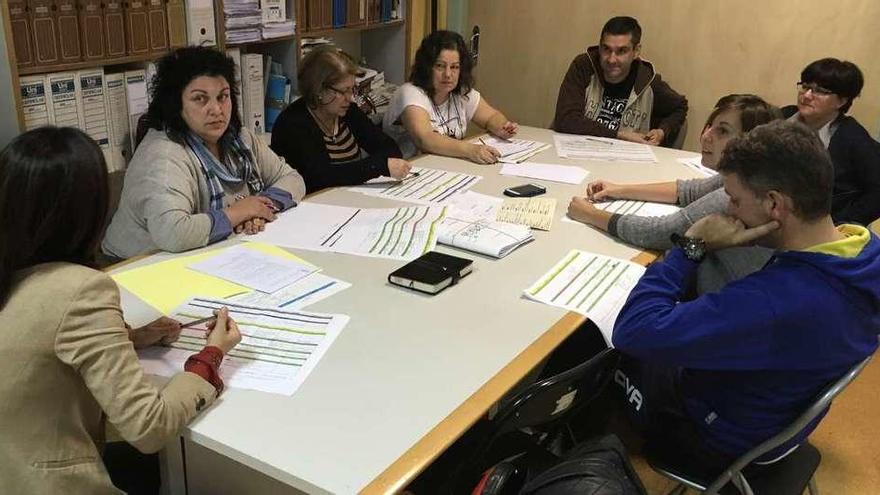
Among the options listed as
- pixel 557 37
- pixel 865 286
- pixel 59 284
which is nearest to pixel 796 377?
pixel 865 286

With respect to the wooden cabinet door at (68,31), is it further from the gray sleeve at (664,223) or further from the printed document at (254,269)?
the gray sleeve at (664,223)

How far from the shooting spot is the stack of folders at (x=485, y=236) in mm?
1846

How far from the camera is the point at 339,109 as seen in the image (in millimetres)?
2637

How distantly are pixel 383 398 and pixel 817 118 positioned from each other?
2.16 metres

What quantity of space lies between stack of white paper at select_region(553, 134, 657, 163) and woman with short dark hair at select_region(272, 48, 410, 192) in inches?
28.6

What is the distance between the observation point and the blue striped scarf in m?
2.00

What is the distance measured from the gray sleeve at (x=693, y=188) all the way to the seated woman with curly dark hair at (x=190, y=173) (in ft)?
3.95

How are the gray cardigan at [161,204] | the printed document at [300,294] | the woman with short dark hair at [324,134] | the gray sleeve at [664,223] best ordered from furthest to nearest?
1. the woman with short dark hair at [324,134]
2. the gray sleeve at [664,223]
3. the gray cardigan at [161,204]
4. the printed document at [300,294]

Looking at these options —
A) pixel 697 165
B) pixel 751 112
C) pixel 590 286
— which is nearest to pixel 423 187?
pixel 590 286

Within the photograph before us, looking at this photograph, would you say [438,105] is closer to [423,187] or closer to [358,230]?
[423,187]

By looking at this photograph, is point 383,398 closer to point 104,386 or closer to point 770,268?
point 104,386

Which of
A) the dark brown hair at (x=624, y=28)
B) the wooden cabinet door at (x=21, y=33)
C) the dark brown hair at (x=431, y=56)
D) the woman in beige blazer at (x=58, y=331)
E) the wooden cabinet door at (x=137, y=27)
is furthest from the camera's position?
the dark brown hair at (x=624, y=28)

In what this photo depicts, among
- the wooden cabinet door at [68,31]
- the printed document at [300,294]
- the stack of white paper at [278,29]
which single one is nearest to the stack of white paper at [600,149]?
the stack of white paper at [278,29]

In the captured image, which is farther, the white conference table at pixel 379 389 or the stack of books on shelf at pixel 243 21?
the stack of books on shelf at pixel 243 21
